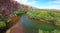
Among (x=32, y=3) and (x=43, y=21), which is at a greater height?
(x=32, y=3)

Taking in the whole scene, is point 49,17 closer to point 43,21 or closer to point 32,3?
point 43,21

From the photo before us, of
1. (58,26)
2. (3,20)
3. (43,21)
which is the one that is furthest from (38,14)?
(3,20)

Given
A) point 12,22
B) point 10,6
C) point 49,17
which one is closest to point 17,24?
point 12,22

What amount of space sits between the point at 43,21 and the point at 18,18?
21 centimetres

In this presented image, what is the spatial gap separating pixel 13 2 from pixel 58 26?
419mm

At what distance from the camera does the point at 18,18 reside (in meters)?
1.54

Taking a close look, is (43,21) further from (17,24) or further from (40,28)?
(17,24)

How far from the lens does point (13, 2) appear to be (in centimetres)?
156

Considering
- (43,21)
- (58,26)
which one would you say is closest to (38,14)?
(43,21)

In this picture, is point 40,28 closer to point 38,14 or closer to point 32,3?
point 38,14

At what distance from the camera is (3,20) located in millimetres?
1542

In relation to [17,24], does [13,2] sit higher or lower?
higher

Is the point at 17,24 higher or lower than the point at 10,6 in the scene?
lower

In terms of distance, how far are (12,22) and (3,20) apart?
0.08 meters
